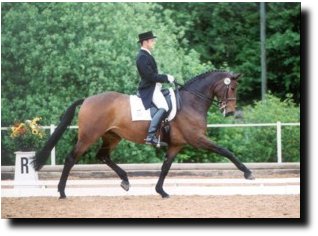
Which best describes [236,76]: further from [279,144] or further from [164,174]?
[279,144]

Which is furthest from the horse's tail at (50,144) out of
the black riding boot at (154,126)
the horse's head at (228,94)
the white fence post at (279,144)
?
the white fence post at (279,144)

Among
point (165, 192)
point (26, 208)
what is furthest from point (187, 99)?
point (26, 208)

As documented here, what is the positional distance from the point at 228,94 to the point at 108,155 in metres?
1.72

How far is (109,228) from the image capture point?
822 centimetres

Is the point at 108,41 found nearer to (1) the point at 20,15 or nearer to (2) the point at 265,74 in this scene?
(1) the point at 20,15

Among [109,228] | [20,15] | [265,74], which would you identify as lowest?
[109,228]

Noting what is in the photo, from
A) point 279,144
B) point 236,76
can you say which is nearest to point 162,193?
point 236,76

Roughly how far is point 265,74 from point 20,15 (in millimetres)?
3428

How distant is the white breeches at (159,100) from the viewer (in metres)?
9.01

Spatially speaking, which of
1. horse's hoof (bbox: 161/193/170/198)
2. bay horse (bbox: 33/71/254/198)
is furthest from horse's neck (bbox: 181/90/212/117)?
horse's hoof (bbox: 161/193/170/198)

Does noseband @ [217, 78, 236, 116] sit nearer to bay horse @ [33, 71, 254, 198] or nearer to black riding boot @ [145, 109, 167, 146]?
bay horse @ [33, 71, 254, 198]

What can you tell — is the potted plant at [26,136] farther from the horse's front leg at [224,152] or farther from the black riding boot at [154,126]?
the horse's front leg at [224,152]

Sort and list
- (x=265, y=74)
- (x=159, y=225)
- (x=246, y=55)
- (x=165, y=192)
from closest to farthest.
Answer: (x=159, y=225) < (x=165, y=192) < (x=265, y=74) < (x=246, y=55)

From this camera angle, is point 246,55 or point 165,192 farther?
point 246,55
